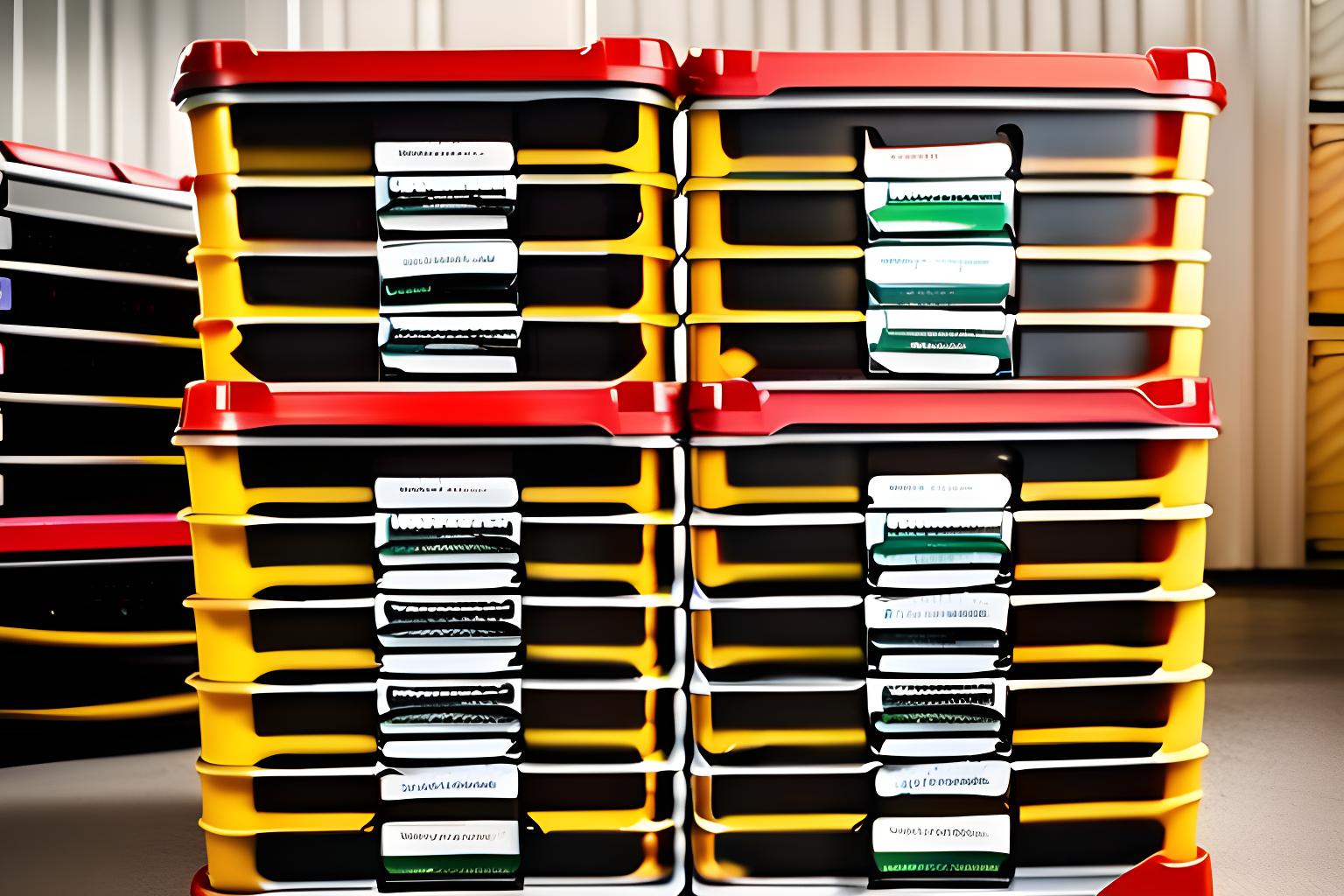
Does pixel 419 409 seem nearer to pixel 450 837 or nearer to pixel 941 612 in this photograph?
pixel 450 837

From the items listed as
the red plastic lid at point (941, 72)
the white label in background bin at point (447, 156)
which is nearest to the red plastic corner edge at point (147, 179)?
the white label in background bin at point (447, 156)

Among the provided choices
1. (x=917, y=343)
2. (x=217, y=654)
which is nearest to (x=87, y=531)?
(x=217, y=654)

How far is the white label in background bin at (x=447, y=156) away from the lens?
1150 millimetres

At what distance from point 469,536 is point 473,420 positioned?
0.46 ft

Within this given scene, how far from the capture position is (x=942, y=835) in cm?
118

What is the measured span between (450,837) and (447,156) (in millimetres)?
831

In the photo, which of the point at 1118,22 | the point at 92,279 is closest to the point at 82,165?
the point at 92,279

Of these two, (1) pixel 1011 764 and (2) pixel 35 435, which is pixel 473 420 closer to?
(1) pixel 1011 764

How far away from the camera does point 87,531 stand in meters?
1.74

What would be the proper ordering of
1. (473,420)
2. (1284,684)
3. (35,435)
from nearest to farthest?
(473,420) < (35,435) < (1284,684)

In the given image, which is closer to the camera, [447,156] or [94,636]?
[447,156]

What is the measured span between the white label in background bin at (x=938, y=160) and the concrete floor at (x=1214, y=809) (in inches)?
40.4

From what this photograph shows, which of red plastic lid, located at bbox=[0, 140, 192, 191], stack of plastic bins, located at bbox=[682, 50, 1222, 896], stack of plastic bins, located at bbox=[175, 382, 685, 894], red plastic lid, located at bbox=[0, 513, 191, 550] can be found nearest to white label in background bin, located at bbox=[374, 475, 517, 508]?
stack of plastic bins, located at bbox=[175, 382, 685, 894]

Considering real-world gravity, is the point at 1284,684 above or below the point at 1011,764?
below
